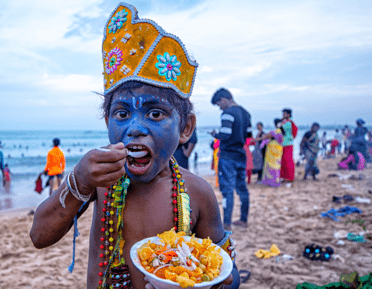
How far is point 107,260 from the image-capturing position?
1.52 m

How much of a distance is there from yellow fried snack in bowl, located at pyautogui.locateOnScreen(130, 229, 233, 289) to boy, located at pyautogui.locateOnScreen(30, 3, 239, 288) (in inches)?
7.7

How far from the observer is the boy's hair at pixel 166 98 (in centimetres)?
148

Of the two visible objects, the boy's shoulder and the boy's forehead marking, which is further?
the boy's shoulder

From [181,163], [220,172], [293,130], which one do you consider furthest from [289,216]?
[293,130]

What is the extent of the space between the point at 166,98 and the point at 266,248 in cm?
406

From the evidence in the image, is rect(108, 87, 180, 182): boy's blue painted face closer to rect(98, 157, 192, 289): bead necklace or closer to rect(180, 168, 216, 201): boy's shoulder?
rect(98, 157, 192, 289): bead necklace

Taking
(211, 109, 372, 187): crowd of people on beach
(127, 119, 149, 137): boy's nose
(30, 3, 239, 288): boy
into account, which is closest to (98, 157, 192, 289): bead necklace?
(30, 3, 239, 288): boy

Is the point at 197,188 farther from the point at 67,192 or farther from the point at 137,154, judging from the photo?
the point at 67,192

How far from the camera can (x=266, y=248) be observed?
4.74 m

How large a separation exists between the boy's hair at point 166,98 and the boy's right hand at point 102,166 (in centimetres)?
40

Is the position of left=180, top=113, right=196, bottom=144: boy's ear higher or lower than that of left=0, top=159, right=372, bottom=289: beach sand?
higher

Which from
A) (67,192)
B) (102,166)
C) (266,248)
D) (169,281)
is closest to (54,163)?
(266,248)

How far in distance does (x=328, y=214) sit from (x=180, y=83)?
19.0 ft

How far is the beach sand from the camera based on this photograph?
12.6 ft
